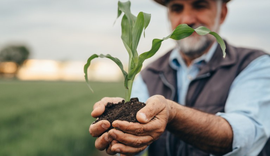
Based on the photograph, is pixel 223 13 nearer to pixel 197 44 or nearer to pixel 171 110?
pixel 197 44

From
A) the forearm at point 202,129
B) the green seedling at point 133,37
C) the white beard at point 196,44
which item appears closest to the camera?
the green seedling at point 133,37

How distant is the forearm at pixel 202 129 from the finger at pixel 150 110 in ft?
0.64

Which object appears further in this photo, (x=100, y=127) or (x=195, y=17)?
(x=195, y=17)

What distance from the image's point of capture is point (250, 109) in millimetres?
1915

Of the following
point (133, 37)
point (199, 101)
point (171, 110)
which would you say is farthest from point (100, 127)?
point (199, 101)

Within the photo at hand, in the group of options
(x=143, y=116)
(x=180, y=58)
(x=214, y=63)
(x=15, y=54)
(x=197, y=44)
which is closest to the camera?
(x=143, y=116)

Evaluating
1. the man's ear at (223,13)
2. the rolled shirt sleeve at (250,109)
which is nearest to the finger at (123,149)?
the rolled shirt sleeve at (250,109)

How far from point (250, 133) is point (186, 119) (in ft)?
1.73

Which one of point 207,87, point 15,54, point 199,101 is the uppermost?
point 207,87

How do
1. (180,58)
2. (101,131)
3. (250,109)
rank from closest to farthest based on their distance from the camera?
(101,131)
(250,109)
(180,58)

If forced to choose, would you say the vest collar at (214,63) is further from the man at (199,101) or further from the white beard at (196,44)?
the white beard at (196,44)

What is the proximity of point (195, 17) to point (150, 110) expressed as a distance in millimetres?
1382

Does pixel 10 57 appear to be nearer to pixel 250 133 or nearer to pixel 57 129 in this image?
pixel 57 129

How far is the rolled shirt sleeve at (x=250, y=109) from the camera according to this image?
182 centimetres
